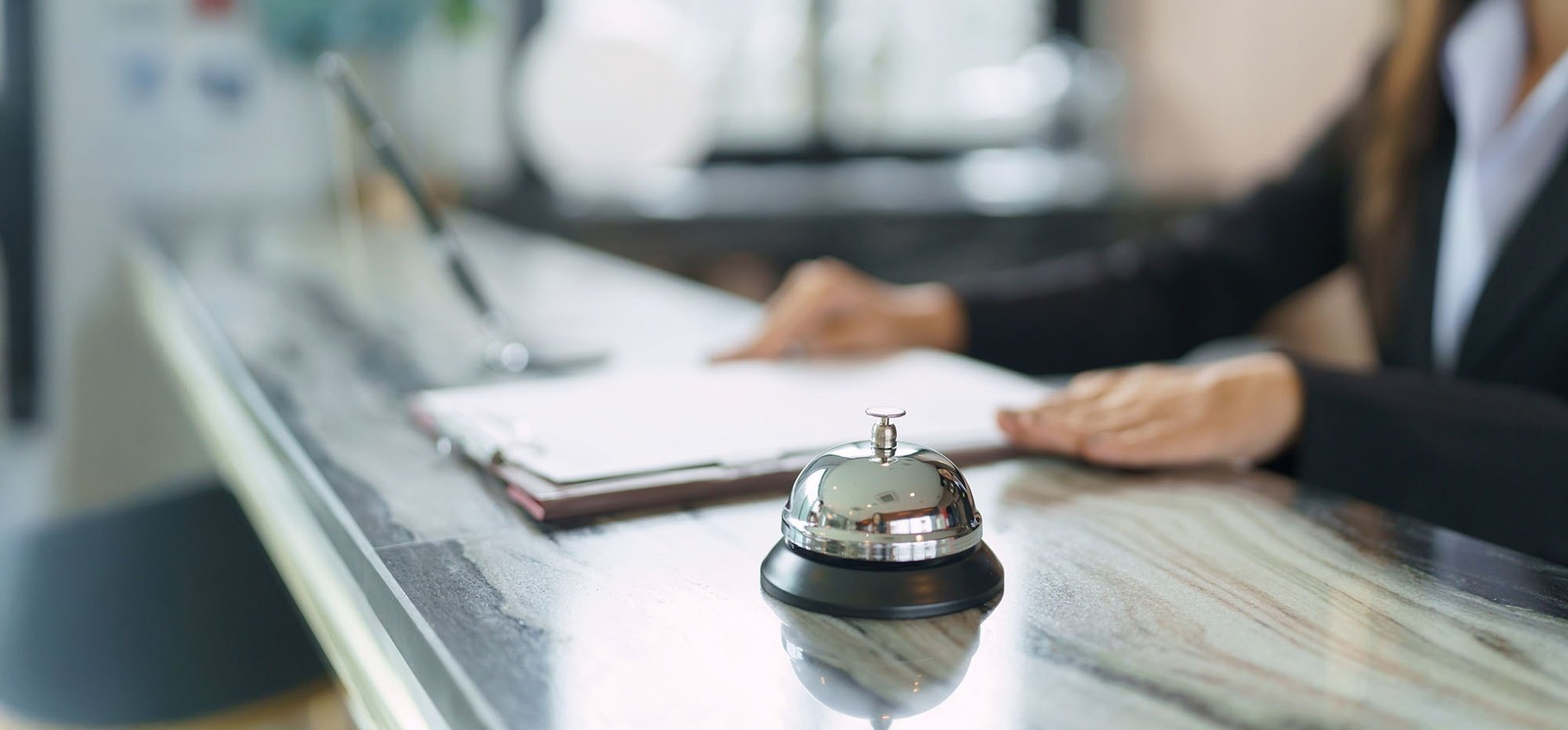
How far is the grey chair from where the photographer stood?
98 centimetres

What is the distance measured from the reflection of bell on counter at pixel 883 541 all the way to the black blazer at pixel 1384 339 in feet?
1.19

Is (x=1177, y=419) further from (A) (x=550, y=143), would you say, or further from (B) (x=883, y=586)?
(A) (x=550, y=143)

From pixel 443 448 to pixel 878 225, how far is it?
5.69 ft

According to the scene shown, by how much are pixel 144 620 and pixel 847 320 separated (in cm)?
63

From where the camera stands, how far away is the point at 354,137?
206 cm

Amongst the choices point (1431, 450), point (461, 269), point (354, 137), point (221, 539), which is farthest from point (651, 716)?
point (354, 137)

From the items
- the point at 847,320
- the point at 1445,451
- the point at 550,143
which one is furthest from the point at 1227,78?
the point at 1445,451

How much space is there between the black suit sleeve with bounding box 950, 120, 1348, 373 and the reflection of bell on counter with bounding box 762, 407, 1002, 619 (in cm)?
75

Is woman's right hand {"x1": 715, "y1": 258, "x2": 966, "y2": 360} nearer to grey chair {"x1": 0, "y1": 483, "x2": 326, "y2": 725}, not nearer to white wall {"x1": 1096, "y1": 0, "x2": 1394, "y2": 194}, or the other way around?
grey chair {"x1": 0, "y1": 483, "x2": 326, "y2": 725}

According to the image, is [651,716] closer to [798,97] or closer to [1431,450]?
[1431,450]

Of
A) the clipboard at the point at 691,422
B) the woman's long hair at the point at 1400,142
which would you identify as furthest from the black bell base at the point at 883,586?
the woman's long hair at the point at 1400,142

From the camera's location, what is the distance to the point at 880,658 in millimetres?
476

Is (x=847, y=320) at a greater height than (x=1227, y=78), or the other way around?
(x=1227, y=78)

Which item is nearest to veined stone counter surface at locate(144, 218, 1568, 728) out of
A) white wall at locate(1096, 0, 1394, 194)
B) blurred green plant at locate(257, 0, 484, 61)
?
blurred green plant at locate(257, 0, 484, 61)
